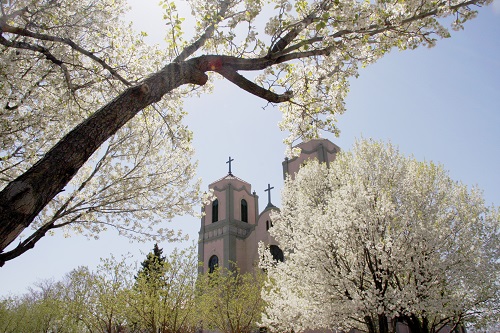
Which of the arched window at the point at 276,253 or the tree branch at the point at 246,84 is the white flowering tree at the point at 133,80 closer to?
the tree branch at the point at 246,84

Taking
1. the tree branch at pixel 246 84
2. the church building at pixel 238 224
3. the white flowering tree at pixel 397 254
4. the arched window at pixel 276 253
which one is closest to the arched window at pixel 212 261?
the church building at pixel 238 224

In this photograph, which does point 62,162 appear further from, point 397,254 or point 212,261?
point 212,261

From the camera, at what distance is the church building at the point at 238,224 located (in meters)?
27.4

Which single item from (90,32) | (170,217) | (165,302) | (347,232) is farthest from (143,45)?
(165,302)

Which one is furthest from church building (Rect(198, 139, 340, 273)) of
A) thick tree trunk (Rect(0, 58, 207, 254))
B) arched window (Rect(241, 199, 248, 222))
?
thick tree trunk (Rect(0, 58, 207, 254))

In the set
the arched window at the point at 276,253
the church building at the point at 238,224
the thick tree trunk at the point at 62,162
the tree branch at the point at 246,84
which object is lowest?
the thick tree trunk at the point at 62,162

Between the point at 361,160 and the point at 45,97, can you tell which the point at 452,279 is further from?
the point at 45,97

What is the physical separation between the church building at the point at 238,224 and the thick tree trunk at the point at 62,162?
2317cm

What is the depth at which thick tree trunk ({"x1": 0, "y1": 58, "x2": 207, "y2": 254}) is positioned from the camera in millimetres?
2633

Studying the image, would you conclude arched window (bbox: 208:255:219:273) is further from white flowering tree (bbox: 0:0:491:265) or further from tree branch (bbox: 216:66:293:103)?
tree branch (bbox: 216:66:293:103)

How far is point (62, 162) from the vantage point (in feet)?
9.75

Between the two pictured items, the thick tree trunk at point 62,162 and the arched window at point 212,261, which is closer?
the thick tree trunk at point 62,162

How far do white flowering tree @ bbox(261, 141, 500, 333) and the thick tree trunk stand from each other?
10.4 m

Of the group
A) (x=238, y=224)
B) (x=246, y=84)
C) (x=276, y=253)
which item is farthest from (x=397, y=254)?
(x=238, y=224)
